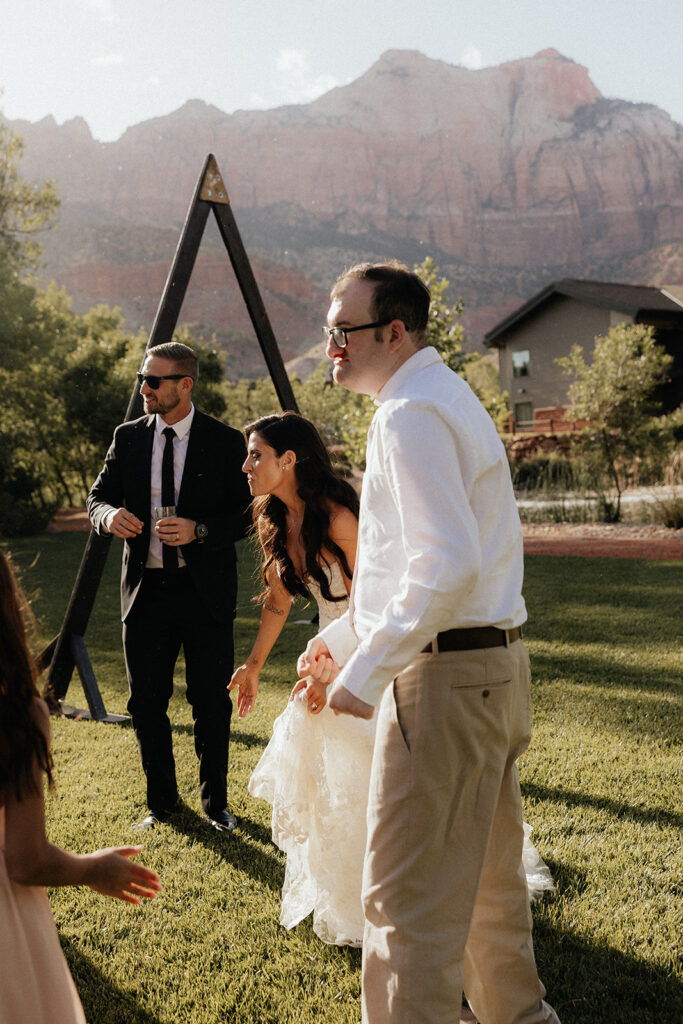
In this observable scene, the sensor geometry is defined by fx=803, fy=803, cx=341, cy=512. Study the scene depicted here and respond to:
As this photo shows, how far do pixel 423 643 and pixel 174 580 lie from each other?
2696 mm

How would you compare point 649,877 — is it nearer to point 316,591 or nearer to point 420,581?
point 316,591

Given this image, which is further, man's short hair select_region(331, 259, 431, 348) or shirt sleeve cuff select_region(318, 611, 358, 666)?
shirt sleeve cuff select_region(318, 611, 358, 666)

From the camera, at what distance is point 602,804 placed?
14.0 feet

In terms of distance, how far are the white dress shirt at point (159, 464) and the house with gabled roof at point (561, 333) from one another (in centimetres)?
3307

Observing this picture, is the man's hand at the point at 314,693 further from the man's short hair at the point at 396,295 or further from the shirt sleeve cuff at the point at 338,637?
the man's short hair at the point at 396,295

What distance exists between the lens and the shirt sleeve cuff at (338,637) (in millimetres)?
2650

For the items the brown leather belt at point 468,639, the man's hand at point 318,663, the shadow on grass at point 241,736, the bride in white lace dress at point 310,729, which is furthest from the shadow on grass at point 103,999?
the shadow on grass at point 241,736

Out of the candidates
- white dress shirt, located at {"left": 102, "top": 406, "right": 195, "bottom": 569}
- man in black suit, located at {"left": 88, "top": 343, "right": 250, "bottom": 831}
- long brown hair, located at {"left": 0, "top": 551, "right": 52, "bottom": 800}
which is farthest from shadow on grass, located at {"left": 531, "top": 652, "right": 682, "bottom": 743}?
long brown hair, located at {"left": 0, "top": 551, "right": 52, "bottom": 800}

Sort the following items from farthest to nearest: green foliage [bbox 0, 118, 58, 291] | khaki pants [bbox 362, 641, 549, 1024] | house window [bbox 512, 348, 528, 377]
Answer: house window [bbox 512, 348, 528, 377]
green foliage [bbox 0, 118, 58, 291]
khaki pants [bbox 362, 641, 549, 1024]

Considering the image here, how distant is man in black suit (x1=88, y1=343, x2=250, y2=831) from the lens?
428 centimetres

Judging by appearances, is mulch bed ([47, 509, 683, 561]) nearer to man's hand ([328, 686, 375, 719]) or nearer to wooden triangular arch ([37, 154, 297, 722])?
wooden triangular arch ([37, 154, 297, 722])

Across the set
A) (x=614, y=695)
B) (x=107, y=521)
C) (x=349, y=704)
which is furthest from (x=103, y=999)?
(x=614, y=695)

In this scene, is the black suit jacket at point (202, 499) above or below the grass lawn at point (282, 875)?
above

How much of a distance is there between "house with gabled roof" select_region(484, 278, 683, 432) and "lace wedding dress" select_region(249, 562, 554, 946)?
34.2m
